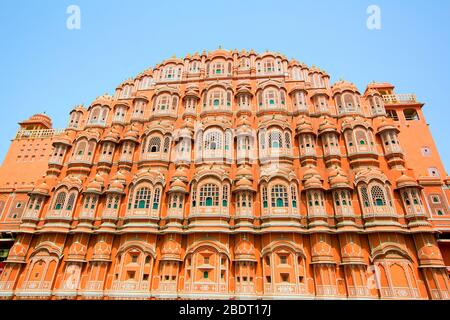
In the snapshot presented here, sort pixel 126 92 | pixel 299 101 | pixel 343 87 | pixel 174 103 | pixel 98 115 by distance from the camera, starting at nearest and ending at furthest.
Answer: pixel 299 101 → pixel 343 87 → pixel 174 103 → pixel 98 115 → pixel 126 92

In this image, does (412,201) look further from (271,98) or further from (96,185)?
(96,185)

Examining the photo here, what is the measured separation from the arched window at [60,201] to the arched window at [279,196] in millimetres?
17112

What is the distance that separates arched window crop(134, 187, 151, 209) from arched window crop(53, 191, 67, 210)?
6.27 m

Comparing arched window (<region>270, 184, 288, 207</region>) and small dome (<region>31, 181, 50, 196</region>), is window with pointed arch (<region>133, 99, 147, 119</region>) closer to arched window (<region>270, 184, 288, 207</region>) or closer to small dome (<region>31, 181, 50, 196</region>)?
small dome (<region>31, 181, 50, 196</region>)

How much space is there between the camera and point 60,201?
21.6m

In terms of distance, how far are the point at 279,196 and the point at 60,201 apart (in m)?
18.0

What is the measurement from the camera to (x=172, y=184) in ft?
68.2

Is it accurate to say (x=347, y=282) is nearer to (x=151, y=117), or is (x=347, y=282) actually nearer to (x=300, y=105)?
(x=300, y=105)

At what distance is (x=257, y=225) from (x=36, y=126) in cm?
3415

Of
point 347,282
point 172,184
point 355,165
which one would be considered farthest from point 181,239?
point 355,165

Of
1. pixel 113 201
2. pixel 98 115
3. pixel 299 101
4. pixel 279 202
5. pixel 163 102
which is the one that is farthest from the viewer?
pixel 98 115

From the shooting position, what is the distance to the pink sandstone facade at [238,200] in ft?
57.9

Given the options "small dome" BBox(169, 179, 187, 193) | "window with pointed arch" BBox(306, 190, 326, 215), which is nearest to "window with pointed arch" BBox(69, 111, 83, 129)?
"small dome" BBox(169, 179, 187, 193)

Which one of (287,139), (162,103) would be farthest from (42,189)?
(287,139)
